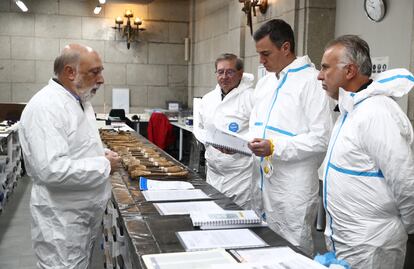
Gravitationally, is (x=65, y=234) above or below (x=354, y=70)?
below

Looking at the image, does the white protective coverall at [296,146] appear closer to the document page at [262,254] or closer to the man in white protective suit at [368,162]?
the man in white protective suit at [368,162]

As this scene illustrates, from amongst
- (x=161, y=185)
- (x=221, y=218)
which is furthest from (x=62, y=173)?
(x=221, y=218)

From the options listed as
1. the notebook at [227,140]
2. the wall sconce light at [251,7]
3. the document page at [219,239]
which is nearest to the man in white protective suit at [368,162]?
the document page at [219,239]

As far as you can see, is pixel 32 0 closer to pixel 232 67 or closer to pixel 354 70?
pixel 232 67

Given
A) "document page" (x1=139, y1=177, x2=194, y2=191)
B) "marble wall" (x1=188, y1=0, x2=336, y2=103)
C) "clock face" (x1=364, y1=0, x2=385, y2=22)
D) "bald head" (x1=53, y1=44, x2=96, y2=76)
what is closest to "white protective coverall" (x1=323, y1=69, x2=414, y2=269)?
"document page" (x1=139, y1=177, x2=194, y2=191)

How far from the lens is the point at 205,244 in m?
1.52

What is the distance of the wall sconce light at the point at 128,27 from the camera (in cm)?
911

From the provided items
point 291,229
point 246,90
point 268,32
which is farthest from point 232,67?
point 291,229

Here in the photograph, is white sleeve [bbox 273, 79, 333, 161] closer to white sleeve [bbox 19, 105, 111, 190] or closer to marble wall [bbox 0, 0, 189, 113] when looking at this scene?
white sleeve [bbox 19, 105, 111, 190]

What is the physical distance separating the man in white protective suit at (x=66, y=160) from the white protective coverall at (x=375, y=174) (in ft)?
3.61

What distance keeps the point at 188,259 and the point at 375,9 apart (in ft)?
11.4

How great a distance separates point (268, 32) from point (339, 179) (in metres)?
0.94

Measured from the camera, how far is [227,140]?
2465mm

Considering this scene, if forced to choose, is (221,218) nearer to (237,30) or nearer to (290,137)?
(290,137)
